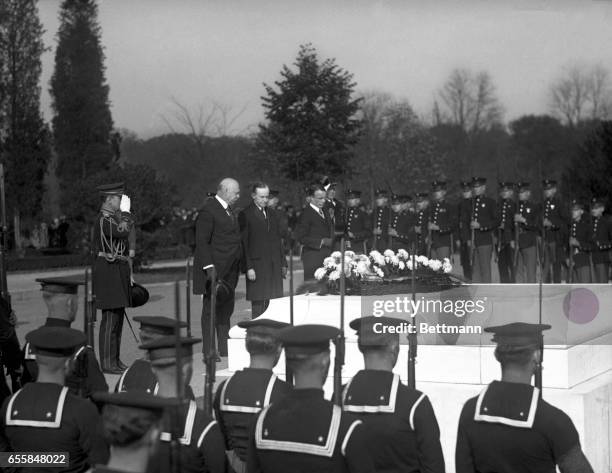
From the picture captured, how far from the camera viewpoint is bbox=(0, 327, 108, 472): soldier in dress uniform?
12.0 ft

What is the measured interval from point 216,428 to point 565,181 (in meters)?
21.0

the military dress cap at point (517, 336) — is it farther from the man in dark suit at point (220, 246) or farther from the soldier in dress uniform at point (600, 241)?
the soldier in dress uniform at point (600, 241)

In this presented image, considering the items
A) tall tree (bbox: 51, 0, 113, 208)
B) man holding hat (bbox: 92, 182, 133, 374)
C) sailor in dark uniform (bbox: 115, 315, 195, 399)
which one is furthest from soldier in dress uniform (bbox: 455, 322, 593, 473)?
tall tree (bbox: 51, 0, 113, 208)

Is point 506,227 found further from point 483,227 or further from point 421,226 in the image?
point 421,226

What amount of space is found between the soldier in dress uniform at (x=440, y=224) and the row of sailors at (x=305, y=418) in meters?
9.59

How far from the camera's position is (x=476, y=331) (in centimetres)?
620

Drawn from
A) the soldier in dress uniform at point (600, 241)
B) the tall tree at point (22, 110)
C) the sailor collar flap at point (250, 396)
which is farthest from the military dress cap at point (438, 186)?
the tall tree at point (22, 110)

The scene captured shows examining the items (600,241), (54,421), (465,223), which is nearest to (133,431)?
(54,421)

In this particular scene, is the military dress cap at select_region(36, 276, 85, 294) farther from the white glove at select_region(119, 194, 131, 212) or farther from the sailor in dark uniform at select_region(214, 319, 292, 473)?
the white glove at select_region(119, 194, 131, 212)

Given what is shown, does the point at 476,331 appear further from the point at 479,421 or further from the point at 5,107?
the point at 5,107

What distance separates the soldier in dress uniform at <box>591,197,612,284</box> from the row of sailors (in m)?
11.5

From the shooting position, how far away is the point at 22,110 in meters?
35.9

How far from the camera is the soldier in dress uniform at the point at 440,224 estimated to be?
13500 millimetres

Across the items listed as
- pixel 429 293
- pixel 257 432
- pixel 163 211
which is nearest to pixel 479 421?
pixel 257 432
